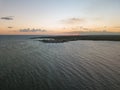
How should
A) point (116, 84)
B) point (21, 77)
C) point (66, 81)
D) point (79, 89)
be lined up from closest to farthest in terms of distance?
point (79, 89), point (116, 84), point (66, 81), point (21, 77)

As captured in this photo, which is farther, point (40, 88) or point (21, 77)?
point (21, 77)

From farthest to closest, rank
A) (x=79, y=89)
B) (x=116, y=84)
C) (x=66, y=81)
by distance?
1. (x=66, y=81)
2. (x=116, y=84)
3. (x=79, y=89)

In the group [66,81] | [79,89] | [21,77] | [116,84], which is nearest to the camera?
[79,89]

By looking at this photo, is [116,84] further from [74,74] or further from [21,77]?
[21,77]

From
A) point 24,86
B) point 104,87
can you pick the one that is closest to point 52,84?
point 24,86

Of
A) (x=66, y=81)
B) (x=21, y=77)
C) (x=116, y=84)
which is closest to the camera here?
(x=116, y=84)

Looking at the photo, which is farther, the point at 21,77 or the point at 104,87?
the point at 21,77

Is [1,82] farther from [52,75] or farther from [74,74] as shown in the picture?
[74,74]

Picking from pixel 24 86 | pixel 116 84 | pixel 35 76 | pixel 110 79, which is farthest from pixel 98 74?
pixel 24 86
